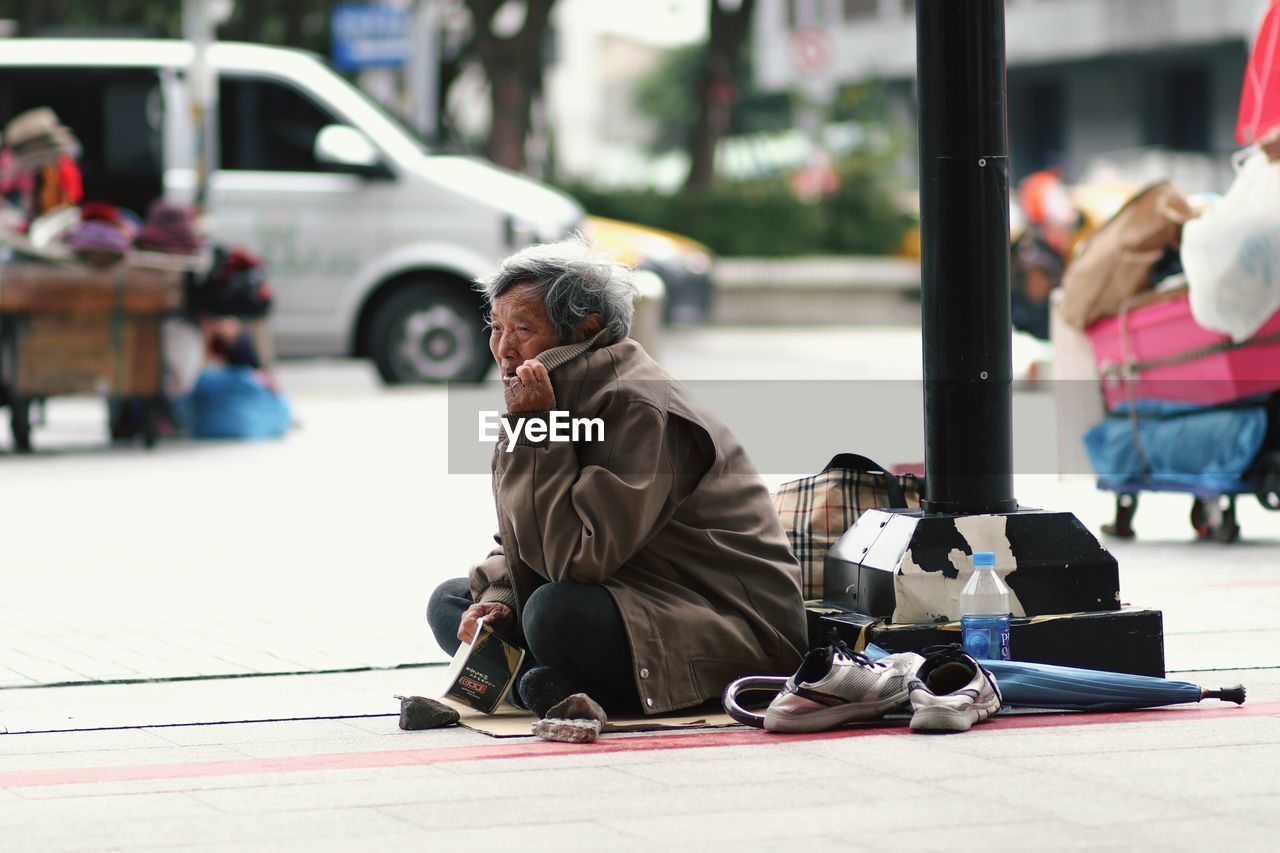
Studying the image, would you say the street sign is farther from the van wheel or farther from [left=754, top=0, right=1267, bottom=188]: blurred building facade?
[left=754, top=0, right=1267, bottom=188]: blurred building facade

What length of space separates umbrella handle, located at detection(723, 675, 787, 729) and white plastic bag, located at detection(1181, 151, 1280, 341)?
3516 mm

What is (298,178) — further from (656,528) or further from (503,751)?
(503,751)

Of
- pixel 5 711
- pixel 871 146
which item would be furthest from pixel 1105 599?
pixel 871 146

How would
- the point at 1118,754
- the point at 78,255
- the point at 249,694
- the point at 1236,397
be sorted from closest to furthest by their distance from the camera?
the point at 1118,754, the point at 249,694, the point at 1236,397, the point at 78,255

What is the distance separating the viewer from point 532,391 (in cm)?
491

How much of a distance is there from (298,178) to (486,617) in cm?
1119

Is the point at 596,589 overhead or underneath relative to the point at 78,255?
underneath

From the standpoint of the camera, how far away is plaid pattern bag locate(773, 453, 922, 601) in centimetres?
579

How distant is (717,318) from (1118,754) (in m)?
22.2

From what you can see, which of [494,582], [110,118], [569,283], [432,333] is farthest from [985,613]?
[110,118]

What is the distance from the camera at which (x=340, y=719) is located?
5359mm

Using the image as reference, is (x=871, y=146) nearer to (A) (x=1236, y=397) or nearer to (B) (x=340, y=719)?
(A) (x=1236, y=397)

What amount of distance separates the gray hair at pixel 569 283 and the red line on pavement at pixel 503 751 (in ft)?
3.07

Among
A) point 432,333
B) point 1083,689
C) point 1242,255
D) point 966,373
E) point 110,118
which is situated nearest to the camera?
point 1083,689
